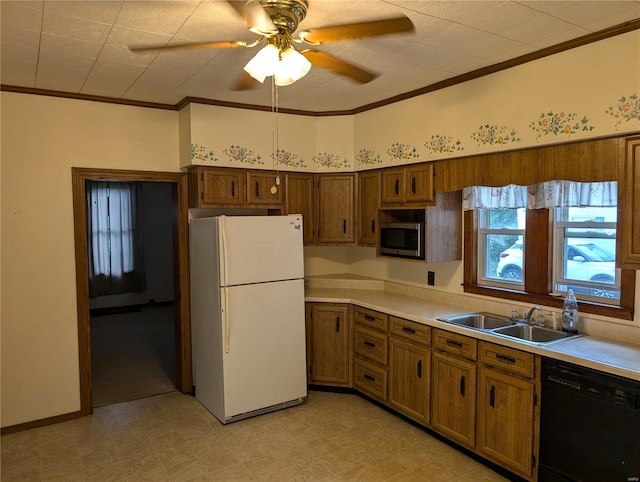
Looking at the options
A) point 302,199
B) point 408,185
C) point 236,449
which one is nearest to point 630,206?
point 408,185

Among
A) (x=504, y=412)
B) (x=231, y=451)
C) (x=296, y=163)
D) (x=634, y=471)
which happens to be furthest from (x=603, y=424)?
(x=296, y=163)

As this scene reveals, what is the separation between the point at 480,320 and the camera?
3.41 meters

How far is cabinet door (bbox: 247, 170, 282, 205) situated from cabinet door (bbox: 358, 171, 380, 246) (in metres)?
0.76

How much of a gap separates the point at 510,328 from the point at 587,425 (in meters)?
0.83

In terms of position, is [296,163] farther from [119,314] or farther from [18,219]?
[119,314]

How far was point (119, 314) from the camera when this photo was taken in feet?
25.5

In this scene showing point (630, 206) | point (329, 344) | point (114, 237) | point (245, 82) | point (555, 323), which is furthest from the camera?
point (114, 237)

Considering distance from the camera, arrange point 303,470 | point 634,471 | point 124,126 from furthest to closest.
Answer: point 124,126 → point 303,470 → point 634,471

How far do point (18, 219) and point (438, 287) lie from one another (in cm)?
334

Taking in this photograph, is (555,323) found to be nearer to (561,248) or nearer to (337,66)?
(561,248)

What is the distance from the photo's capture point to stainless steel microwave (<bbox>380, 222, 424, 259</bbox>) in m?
3.65

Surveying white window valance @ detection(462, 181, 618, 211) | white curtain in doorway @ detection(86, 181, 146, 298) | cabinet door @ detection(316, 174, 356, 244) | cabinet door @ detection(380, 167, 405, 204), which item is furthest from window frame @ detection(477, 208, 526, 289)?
white curtain in doorway @ detection(86, 181, 146, 298)

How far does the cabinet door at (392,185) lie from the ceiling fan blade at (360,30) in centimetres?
186

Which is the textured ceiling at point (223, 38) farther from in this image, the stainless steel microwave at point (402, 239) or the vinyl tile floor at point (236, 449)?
the vinyl tile floor at point (236, 449)
